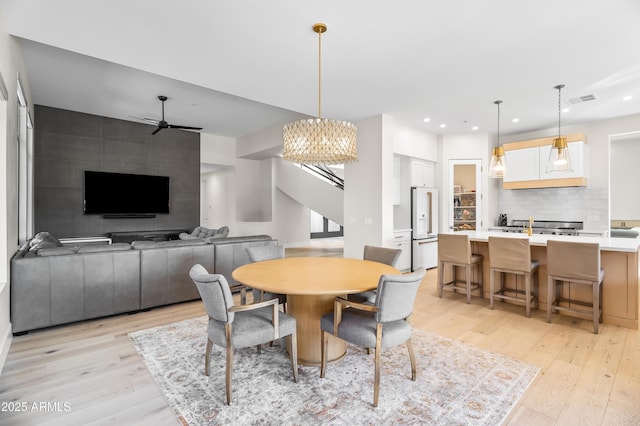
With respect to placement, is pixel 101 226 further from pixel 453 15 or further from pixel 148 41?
pixel 453 15

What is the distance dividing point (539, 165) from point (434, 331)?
4592 mm

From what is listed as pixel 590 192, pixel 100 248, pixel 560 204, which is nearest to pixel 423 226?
pixel 560 204

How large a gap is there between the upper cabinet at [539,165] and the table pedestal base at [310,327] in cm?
556

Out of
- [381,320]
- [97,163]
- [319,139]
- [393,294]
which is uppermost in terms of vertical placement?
[97,163]

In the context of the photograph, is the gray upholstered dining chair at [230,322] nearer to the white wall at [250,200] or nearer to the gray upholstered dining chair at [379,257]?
the gray upholstered dining chair at [379,257]

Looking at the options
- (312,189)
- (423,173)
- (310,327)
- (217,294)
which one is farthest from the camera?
(312,189)

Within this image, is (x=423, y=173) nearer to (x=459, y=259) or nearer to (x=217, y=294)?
(x=459, y=259)

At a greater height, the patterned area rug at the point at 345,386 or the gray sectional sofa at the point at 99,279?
the gray sectional sofa at the point at 99,279

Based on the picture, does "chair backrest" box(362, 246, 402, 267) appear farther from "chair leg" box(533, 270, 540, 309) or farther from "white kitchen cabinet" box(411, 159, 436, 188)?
"white kitchen cabinet" box(411, 159, 436, 188)

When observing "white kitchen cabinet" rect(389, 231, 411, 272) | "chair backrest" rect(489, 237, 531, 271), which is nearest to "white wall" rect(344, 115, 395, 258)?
"white kitchen cabinet" rect(389, 231, 411, 272)

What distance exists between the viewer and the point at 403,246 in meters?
→ 5.92

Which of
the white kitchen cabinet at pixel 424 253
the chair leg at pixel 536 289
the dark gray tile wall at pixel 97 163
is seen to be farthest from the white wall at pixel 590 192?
the dark gray tile wall at pixel 97 163

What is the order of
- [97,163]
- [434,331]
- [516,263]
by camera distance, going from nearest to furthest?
[434,331] < [516,263] < [97,163]

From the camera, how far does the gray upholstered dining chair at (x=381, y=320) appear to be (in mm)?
2020
